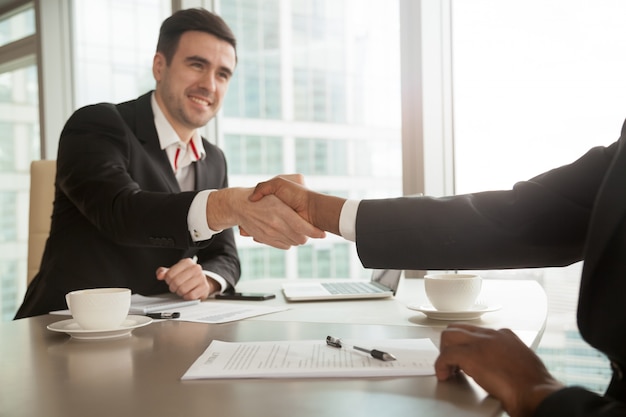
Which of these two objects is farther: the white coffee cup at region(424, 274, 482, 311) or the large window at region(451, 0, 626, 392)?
the large window at region(451, 0, 626, 392)

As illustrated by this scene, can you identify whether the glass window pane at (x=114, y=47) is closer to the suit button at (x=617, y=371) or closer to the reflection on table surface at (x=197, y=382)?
the reflection on table surface at (x=197, y=382)

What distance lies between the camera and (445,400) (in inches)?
29.4

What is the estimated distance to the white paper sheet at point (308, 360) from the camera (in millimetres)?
856

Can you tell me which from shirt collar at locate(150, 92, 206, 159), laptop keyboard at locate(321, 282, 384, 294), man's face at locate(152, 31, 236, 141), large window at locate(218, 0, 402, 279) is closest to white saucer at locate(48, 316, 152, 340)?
laptop keyboard at locate(321, 282, 384, 294)

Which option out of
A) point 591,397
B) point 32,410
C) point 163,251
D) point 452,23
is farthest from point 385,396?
point 452,23

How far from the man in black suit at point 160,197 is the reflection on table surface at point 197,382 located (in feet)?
1.19

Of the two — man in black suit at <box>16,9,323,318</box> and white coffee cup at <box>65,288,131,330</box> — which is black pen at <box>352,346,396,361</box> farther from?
man in black suit at <box>16,9,323,318</box>

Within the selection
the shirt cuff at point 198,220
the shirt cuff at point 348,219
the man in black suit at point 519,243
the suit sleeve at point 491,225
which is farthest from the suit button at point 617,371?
the shirt cuff at point 198,220

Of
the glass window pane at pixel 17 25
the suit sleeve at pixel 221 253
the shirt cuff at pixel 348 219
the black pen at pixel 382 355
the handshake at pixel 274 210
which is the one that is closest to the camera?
the black pen at pixel 382 355

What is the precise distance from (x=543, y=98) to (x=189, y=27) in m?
1.37

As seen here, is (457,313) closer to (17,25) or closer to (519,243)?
(519,243)

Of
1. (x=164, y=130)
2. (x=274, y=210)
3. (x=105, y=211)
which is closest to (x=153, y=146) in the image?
(x=164, y=130)

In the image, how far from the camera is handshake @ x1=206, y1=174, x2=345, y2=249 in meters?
1.61

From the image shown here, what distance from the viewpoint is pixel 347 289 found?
1.78 metres
